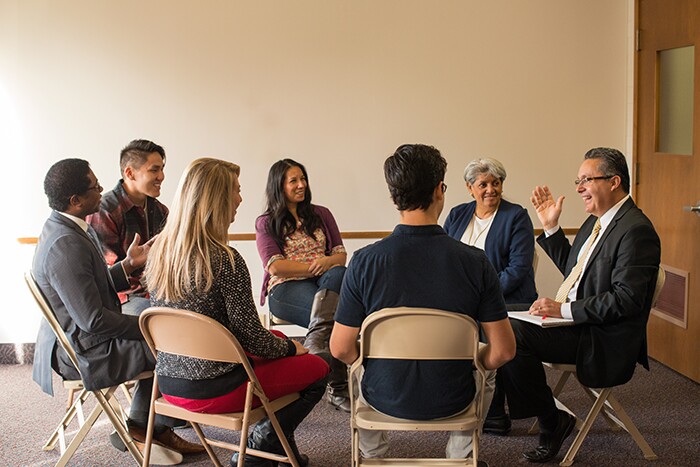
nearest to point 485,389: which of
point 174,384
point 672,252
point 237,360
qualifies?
point 237,360

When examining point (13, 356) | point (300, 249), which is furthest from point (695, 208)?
point (13, 356)

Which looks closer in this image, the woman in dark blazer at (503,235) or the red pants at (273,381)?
the red pants at (273,381)

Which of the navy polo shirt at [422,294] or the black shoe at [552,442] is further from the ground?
the navy polo shirt at [422,294]

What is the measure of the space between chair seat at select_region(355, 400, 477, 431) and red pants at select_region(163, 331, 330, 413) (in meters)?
0.40

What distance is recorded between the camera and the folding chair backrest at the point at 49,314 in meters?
3.42

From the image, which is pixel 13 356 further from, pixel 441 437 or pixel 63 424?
pixel 441 437

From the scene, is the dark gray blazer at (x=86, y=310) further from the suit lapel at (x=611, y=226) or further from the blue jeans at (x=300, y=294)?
the suit lapel at (x=611, y=226)

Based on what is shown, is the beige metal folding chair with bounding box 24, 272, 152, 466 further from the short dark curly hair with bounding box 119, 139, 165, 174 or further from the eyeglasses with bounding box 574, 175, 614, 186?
the eyeglasses with bounding box 574, 175, 614, 186

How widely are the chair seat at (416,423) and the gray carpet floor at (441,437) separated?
0.94m

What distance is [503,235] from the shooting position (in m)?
4.40

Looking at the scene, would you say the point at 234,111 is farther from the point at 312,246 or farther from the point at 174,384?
the point at 174,384

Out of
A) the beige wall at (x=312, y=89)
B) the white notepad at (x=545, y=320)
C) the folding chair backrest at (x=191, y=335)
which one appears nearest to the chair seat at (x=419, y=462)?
the folding chair backrest at (x=191, y=335)

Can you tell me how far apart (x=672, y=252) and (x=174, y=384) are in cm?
323

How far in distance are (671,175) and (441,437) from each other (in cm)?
220
